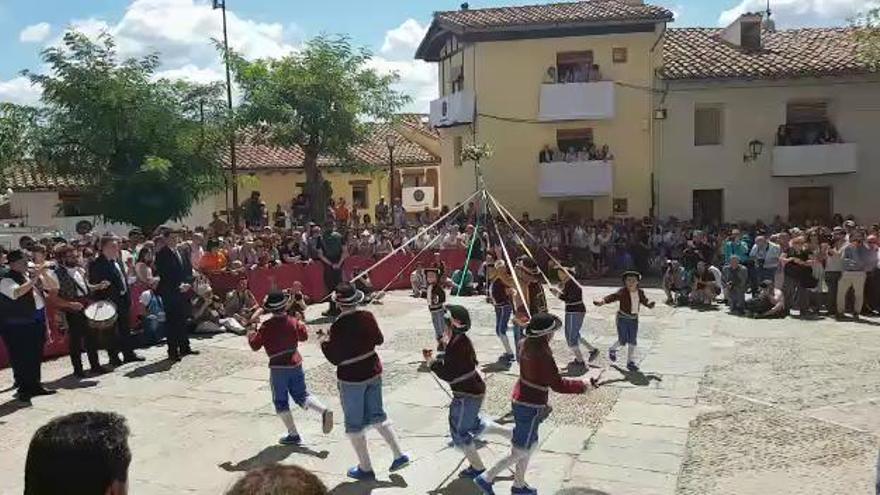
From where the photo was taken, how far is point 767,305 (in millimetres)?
16391

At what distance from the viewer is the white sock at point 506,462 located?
6.72 metres

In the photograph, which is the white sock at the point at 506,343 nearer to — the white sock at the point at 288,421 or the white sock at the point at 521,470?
Result: the white sock at the point at 288,421

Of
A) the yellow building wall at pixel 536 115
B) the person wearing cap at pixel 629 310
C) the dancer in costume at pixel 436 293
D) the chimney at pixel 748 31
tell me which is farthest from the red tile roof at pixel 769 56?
the dancer in costume at pixel 436 293

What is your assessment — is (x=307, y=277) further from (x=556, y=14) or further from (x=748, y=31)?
(x=748, y=31)

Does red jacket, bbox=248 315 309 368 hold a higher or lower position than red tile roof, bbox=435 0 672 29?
lower

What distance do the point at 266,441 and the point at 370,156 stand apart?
28.3 meters

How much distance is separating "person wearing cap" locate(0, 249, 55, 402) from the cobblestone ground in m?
0.33

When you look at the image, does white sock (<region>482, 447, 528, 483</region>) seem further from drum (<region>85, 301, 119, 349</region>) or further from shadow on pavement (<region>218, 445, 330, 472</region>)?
drum (<region>85, 301, 119, 349</region>)

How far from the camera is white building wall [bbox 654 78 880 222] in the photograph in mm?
26500

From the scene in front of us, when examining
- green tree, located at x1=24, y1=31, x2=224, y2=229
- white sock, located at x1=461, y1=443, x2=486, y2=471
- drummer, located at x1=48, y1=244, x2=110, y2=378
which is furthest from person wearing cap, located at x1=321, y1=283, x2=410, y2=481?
green tree, located at x1=24, y1=31, x2=224, y2=229

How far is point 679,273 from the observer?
18.0 m

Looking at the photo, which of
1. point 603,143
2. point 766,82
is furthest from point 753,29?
point 603,143

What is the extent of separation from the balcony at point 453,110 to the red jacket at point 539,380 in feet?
69.6

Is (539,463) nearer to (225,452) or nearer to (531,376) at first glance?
(531,376)
